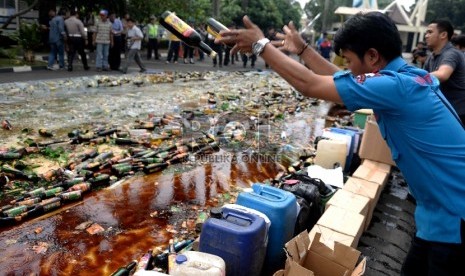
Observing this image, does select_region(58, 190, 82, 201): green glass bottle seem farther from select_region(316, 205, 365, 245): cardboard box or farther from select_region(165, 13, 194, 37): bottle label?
Result: select_region(316, 205, 365, 245): cardboard box

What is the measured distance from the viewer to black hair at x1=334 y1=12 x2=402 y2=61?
1918 mm

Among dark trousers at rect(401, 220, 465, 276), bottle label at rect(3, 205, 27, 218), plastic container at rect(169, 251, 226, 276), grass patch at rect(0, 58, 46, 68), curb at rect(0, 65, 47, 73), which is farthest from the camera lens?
grass patch at rect(0, 58, 46, 68)

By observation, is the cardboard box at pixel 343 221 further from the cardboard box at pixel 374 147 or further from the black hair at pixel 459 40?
the black hair at pixel 459 40

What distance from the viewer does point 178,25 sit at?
3209 millimetres

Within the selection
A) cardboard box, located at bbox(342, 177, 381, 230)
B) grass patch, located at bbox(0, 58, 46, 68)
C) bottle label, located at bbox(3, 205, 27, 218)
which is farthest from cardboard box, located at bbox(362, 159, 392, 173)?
grass patch, located at bbox(0, 58, 46, 68)

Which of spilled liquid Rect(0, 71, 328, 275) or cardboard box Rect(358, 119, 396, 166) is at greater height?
cardboard box Rect(358, 119, 396, 166)

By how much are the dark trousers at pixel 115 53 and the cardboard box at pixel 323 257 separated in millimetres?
13307

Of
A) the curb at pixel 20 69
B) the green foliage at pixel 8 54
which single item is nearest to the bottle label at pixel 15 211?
the curb at pixel 20 69

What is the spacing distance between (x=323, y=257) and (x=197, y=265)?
102 centimetres

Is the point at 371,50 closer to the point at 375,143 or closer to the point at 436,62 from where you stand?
the point at 436,62

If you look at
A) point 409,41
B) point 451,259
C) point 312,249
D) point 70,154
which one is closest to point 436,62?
point 312,249

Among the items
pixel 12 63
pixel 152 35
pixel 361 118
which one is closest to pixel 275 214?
pixel 361 118

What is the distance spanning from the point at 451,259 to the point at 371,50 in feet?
3.69

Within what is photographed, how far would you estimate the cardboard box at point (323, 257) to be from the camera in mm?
2592
